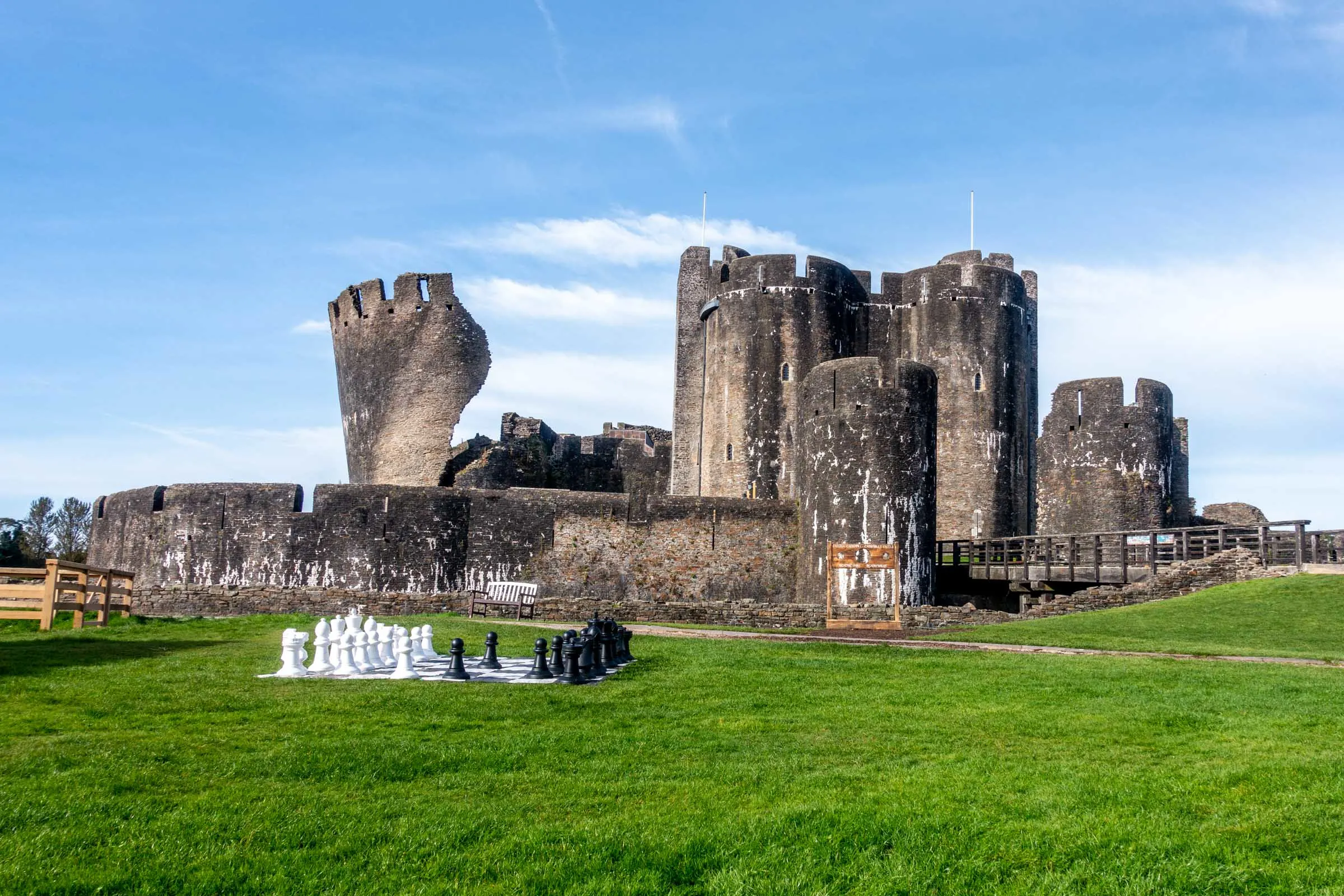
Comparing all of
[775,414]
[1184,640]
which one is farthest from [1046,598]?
[775,414]

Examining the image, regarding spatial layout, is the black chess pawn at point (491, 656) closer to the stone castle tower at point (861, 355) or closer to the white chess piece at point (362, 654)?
the white chess piece at point (362, 654)

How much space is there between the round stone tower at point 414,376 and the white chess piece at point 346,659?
2397 cm

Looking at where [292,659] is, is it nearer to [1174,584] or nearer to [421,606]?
[421,606]

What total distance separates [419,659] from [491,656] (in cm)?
116

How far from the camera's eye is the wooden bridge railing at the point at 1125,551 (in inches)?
1069

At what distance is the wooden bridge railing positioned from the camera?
27156 millimetres

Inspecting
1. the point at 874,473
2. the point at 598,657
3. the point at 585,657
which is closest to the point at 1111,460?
the point at 874,473

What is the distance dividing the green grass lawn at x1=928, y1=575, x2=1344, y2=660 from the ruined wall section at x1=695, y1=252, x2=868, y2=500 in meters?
14.7

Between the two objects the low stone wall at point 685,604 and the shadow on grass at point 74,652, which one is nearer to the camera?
the shadow on grass at point 74,652

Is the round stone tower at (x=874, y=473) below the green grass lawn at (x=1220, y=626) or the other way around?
the other way around

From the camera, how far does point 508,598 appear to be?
27125 mm

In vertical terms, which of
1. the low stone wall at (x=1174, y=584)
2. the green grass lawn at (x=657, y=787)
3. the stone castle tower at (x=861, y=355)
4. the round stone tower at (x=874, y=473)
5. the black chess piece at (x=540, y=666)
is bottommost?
the green grass lawn at (x=657, y=787)

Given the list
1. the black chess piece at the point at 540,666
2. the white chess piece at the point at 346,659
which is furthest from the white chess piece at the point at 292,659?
the black chess piece at the point at 540,666

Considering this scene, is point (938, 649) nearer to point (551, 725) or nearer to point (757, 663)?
point (757, 663)
